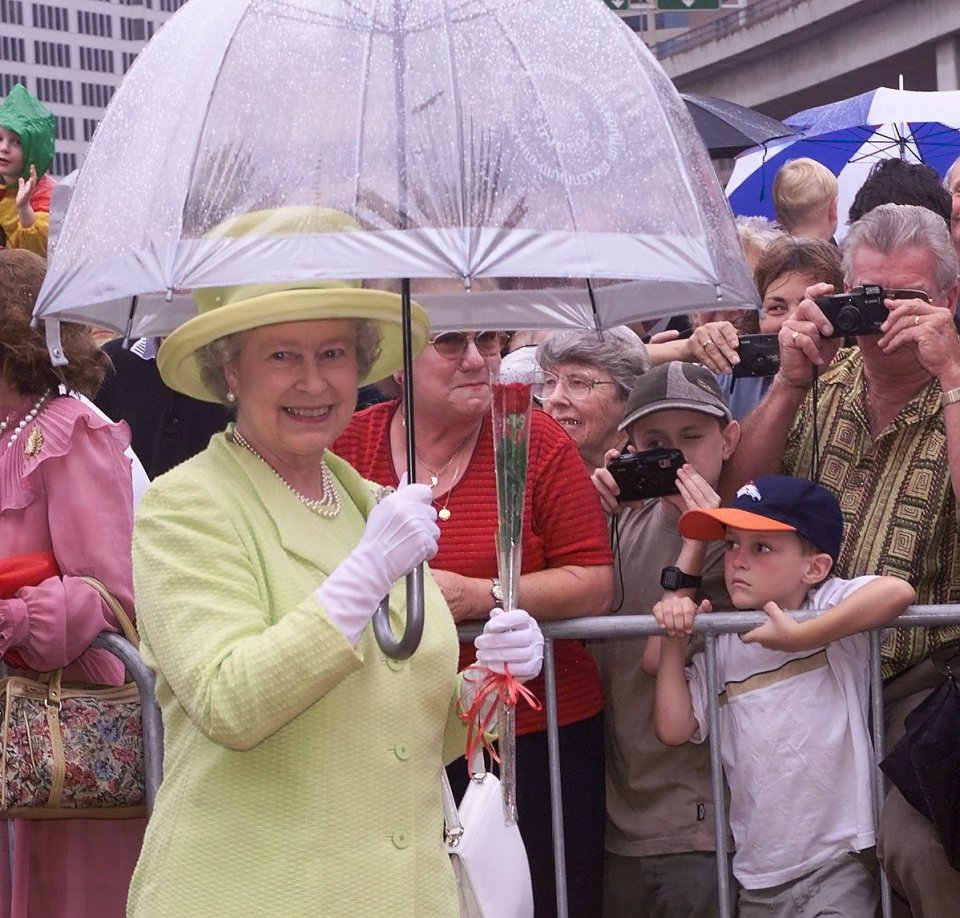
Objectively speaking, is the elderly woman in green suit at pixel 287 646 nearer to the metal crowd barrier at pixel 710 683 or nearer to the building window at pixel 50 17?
the metal crowd barrier at pixel 710 683

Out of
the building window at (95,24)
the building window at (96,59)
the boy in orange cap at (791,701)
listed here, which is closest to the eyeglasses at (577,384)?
the boy in orange cap at (791,701)

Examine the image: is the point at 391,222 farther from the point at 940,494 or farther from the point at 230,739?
the point at 940,494

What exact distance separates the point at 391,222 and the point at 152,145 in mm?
465

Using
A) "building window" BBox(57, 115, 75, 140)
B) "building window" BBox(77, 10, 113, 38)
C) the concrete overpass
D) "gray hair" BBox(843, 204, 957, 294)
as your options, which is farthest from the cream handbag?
"building window" BBox(77, 10, 113, 38)

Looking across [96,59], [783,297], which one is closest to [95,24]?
[96,59]

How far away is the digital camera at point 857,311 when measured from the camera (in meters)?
4.04

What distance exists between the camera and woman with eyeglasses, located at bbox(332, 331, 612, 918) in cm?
402

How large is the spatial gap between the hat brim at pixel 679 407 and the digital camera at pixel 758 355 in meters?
0.21

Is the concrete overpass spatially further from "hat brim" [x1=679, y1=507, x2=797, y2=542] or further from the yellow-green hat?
the yellow-green hat

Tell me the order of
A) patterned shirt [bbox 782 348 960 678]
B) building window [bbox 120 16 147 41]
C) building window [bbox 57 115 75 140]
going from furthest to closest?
building window [bbox 120 16 147 41] < building window [bbox 57 115 75 140] < patterned shirt [bbox 782 348 960 678]

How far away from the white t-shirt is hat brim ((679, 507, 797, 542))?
236 mm

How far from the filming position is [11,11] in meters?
116

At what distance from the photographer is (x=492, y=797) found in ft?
10.5

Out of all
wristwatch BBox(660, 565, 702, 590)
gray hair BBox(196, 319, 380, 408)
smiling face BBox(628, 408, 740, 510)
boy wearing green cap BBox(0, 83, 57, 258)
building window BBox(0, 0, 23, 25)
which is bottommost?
wristwatch BBox(660, 565, 702, 590)
